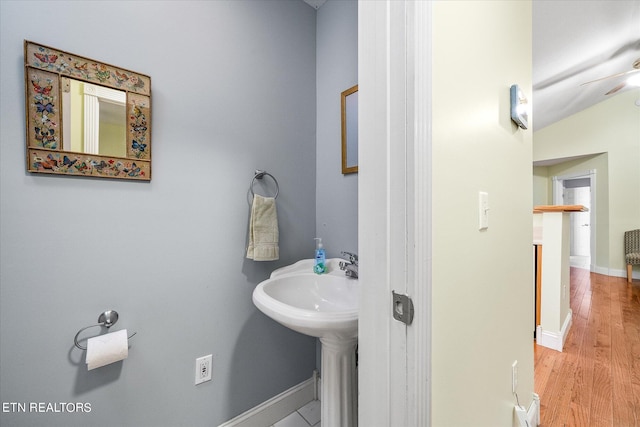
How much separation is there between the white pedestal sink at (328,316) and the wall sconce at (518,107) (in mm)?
954

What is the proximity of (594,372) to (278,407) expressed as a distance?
2.07m

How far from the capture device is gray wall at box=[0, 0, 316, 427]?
870 mm

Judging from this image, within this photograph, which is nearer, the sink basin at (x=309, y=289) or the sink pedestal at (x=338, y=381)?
the sink pedestal at (x=338, y=381)

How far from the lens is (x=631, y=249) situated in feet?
14.4

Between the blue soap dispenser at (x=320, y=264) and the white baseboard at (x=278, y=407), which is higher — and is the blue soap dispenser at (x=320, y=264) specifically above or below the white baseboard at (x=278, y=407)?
above

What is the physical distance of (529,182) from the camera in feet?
4.16

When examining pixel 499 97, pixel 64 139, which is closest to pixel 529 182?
pixel 499 97

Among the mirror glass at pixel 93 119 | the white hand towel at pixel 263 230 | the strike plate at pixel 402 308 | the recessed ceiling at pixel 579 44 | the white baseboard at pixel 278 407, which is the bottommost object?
the white baseboard at pixel 278 407

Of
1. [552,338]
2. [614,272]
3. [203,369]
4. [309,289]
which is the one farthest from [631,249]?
[203,369]

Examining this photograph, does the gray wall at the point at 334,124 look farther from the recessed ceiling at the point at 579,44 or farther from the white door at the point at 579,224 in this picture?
the white door at the point at 579,224

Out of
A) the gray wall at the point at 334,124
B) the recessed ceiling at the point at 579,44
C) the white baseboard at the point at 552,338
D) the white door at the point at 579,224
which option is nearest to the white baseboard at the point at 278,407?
the gray wall at the point at 334,124

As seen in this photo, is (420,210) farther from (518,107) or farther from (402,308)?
(518,107)

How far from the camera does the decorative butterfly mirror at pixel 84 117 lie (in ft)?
2.85

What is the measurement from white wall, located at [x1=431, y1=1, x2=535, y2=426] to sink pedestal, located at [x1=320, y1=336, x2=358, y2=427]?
449mm
